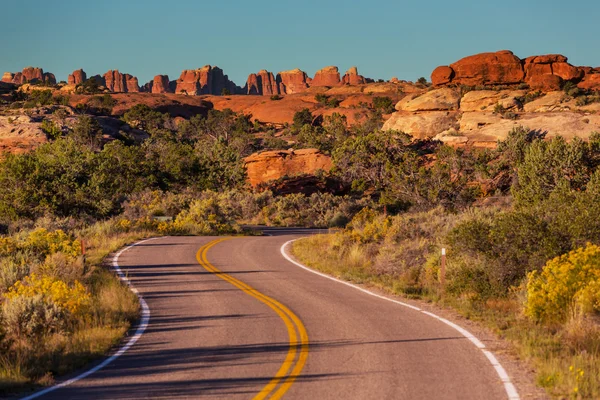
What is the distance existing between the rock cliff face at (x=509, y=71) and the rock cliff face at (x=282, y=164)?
34.9 metres

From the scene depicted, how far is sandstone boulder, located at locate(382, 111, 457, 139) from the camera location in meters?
73.1

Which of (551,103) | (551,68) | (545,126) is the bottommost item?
(545,126)

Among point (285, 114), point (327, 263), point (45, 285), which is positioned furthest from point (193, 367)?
point (285, 114)

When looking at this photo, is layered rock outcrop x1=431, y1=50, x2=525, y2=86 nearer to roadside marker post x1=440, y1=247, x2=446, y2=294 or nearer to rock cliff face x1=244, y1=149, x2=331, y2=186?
rock cliff face x1=244, y1=149, x2=331, y2=186

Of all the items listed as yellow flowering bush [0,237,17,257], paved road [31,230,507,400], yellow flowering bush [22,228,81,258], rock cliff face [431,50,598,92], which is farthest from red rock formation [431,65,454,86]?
paved road [31,230,507,400]

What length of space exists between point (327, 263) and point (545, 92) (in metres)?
69.7

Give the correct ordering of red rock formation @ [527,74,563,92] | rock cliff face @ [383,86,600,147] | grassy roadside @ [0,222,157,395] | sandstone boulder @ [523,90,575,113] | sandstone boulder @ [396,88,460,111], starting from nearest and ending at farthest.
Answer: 1. grassy roadside @ [0,222,157,395]
2. rock cliff face @ [383,86,600,147]
3. sandstone boulder @ [523,90,575,113]
4. sandstone boulder @ [396,88,460,111]
5. red rock formation @ [527,74,563,92]

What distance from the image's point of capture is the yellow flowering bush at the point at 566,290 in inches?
426

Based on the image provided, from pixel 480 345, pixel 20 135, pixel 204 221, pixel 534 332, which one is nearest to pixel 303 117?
pixel 20 135

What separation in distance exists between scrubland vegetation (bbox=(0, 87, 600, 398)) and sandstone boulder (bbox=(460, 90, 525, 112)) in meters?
23.1

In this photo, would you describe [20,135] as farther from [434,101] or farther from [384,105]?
[384,105]

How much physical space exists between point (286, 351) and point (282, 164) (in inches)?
2100

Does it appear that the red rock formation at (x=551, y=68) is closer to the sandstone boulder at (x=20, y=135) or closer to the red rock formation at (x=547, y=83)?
the red rock formation at (x=547, y=83)

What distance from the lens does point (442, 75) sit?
91000 mm
